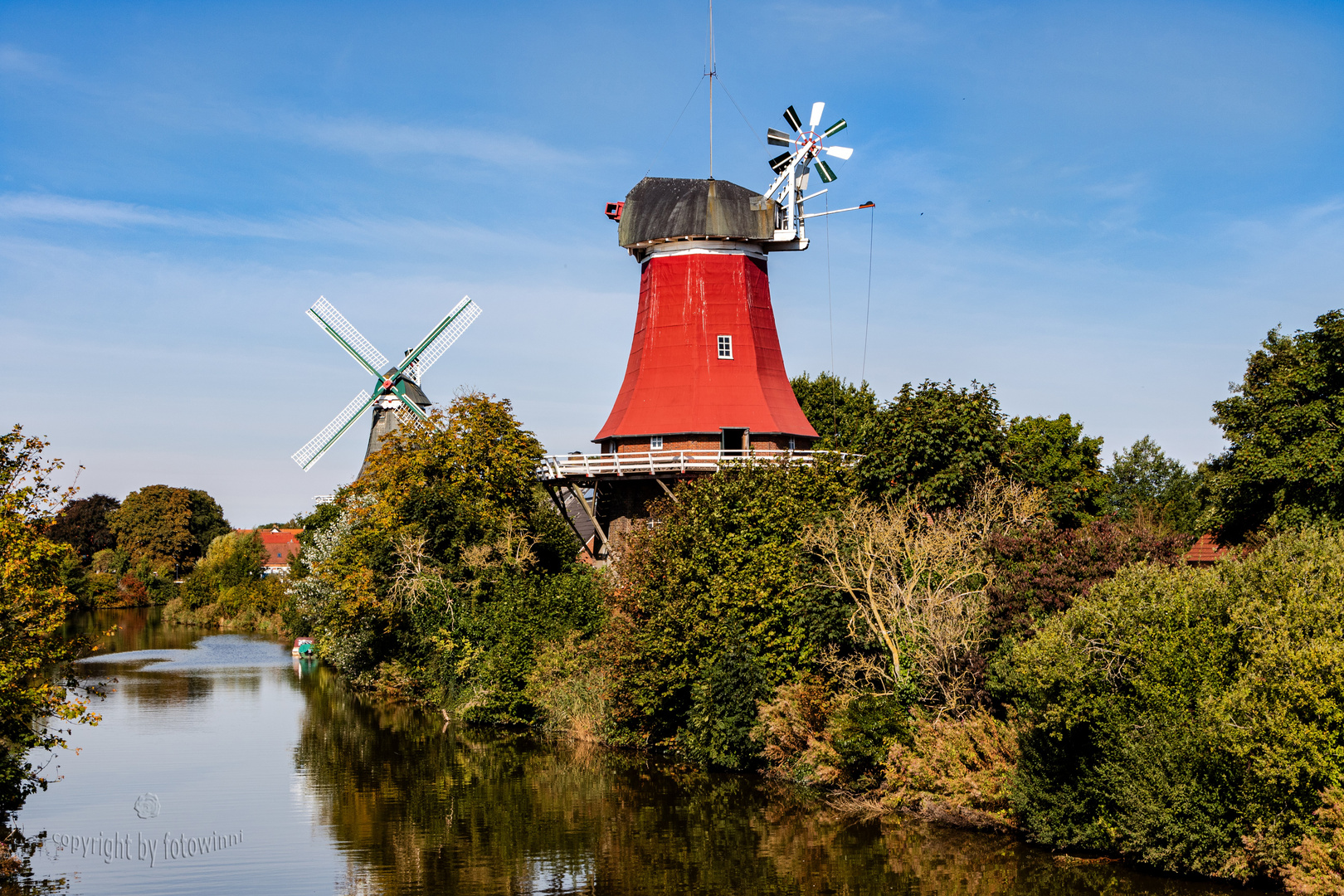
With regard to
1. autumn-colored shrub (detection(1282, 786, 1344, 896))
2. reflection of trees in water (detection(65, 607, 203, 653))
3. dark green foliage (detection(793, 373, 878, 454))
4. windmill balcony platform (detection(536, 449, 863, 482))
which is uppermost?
dark green foliage (detection(793, 373, 878, 454))

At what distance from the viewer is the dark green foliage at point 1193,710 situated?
14281mm

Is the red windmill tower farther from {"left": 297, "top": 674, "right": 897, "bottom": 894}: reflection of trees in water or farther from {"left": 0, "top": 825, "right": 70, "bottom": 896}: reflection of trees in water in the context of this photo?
{"left": 0, "top": 825, "right": 70, "bottom": 896}: reflection of trees in water

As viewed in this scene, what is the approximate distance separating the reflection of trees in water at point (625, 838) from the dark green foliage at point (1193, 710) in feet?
2.78

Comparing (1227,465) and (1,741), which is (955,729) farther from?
(1,741)

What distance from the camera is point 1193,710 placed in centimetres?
1587

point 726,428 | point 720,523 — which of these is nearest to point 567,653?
point 720,523

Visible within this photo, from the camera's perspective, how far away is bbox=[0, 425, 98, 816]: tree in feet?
53.9

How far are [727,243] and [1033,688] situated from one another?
74.7 feet

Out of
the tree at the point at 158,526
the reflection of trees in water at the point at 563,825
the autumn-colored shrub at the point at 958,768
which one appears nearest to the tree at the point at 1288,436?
the autumn-colored shrub at the point at 958,768

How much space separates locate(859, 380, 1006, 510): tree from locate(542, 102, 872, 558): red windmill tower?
9.62m

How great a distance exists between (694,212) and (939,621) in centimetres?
1994

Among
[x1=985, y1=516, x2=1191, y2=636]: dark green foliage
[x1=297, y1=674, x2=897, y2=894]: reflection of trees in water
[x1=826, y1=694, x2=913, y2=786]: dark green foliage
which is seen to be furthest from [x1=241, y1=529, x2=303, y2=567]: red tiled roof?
[x1=985, y1=516, x2=1191, y2=636]: dark green foliage

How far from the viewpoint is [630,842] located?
19406mm

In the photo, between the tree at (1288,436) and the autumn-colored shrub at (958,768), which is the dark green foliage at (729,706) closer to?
the autumn-colored shrub at (958,768)
